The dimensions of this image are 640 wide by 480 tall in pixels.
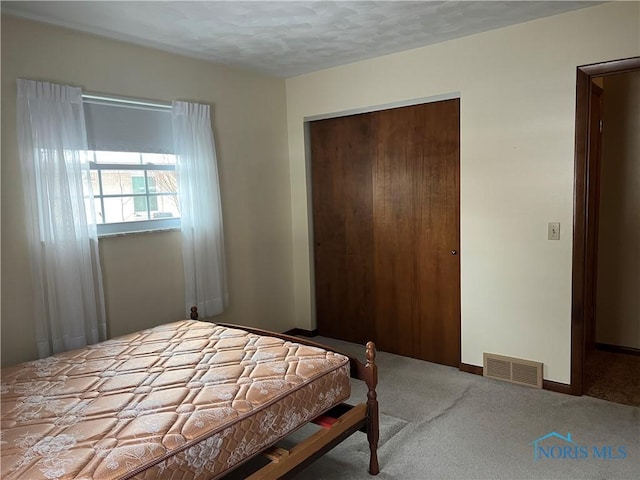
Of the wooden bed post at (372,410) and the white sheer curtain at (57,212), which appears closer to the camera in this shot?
the wooden bed post at (372,410)

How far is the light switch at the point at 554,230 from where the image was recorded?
3.09 m

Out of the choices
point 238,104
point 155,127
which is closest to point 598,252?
point 238,104

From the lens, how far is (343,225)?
4.32 meters

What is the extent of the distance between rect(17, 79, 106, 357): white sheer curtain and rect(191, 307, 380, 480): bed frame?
1510 mm

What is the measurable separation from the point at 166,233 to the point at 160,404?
1810 mm

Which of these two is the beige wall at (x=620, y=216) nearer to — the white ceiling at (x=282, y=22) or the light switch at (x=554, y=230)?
the light switch at (x=554, y=230)

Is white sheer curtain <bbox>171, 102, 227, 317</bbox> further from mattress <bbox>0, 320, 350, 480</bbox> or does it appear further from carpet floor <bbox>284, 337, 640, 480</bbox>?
carpet floor <bbox>284, 337, 640, 480</bbox>

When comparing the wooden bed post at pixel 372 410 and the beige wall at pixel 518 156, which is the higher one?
the beige wall at pixel 518 156

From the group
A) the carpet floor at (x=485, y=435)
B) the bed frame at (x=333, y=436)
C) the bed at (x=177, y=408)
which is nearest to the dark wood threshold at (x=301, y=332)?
the carpet floor at (x=485, y=435)

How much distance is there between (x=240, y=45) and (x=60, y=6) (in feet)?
3.77

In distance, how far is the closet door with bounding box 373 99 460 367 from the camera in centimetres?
364

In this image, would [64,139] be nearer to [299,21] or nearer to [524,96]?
[299,21]

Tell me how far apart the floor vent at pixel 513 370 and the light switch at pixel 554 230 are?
0.88 meters

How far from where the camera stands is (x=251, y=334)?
2818mm
